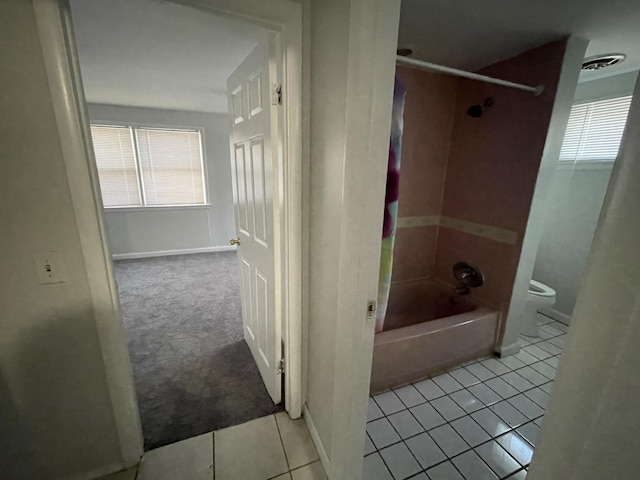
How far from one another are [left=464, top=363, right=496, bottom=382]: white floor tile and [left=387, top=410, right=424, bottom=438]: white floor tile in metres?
0.67

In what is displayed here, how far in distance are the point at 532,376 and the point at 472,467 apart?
0.97 meters

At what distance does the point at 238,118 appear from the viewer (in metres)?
1.66

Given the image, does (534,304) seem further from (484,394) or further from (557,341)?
(484,394)

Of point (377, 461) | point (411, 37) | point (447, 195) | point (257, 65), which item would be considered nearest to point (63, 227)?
point (257, 65)

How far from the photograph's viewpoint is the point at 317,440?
134cm

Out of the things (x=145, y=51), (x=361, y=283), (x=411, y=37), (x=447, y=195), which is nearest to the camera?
(x=361, y=283)

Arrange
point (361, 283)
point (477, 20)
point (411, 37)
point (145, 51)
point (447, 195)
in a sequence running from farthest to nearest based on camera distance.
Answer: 1. point (447, 195)
2. point (145, 51)
3. point (411, 37)
4. point (477, 20)
5. point (361, 283)

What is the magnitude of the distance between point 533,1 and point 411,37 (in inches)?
23.2

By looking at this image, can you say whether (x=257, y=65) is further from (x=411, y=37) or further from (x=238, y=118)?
(x=411, y=37)

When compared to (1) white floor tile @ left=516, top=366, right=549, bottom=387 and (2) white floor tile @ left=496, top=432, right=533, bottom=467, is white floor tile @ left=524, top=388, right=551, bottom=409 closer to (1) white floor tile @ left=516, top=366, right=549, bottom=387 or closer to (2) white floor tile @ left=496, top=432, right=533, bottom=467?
(1) white floor tile @ left=516, top=366, right=549, bottom=387

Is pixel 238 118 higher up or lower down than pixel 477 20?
lower down

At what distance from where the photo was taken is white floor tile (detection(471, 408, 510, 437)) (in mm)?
1487

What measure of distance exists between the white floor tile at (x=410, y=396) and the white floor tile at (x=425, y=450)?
21 cm

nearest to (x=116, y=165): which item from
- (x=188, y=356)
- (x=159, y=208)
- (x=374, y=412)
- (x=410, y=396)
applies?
(x=159, y=208)
